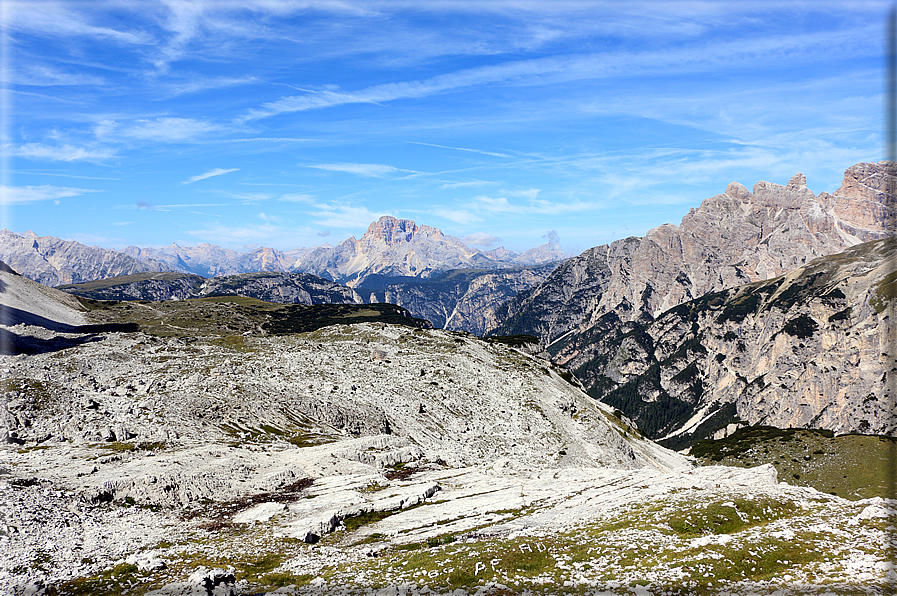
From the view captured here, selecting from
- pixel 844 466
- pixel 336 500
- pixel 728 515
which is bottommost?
pixel 844 466

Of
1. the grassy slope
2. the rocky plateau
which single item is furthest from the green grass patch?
the grassy slope

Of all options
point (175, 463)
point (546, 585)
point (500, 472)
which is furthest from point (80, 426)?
point (546, 585)

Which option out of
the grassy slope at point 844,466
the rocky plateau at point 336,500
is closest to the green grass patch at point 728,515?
the rocky plateau at point 336,500

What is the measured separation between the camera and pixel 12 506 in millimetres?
42531

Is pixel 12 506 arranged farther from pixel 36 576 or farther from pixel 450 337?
pixel 450 337

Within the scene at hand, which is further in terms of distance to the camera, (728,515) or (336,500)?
(336,500)

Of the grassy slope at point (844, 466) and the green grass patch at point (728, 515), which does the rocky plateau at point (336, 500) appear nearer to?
the green grass patch at point (728, 515)

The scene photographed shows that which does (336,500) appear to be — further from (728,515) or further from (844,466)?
(844,466)

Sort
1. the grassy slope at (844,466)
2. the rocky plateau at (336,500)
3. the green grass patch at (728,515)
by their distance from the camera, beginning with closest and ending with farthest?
the rocky plateau at (336,500) → the green grass patch at (728,515) → the grassy slope at (844,466)

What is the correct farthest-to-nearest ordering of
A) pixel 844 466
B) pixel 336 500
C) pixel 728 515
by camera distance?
1. pixel 844 466
2. pixel 336 500
3. pixel 728 515

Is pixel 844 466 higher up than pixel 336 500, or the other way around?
pixel 336 500

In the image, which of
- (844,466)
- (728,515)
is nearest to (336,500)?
(728,515)

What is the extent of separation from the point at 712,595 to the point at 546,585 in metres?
10.7

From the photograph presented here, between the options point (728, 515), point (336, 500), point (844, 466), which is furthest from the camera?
point (844, 466)
